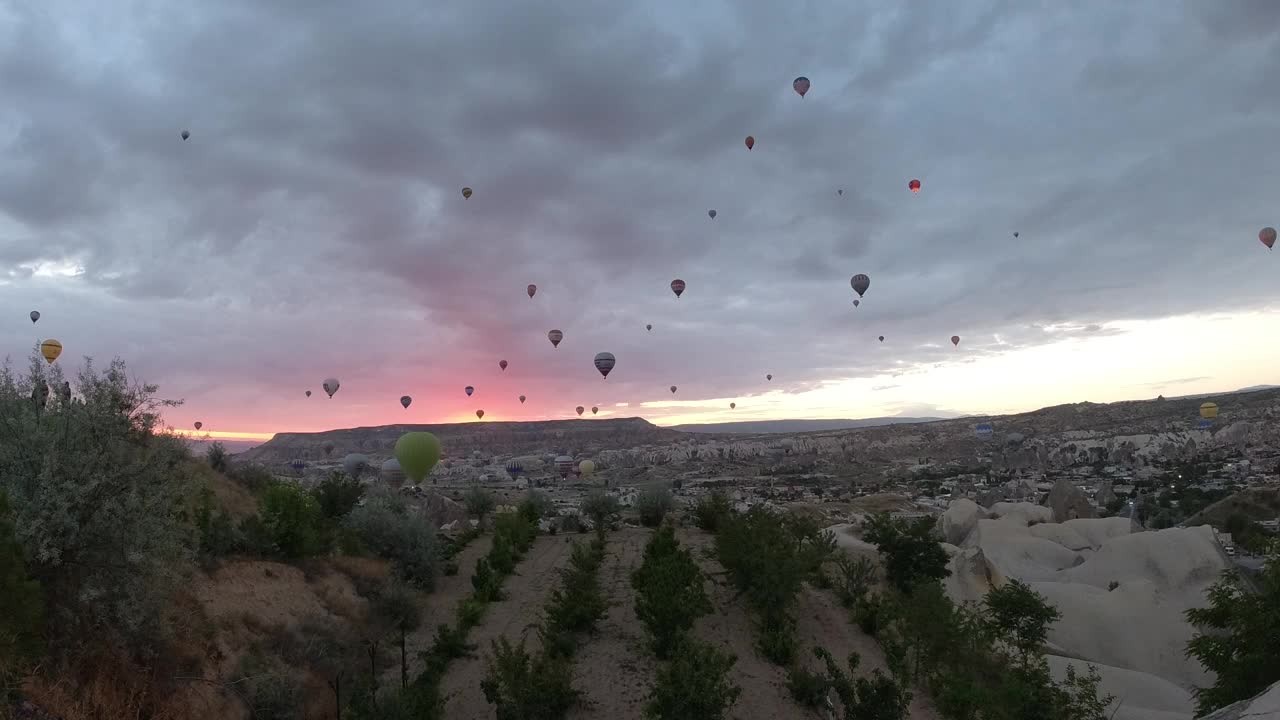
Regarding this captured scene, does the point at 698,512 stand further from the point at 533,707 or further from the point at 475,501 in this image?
the point at 533,707

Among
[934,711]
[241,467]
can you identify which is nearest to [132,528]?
[934,711]

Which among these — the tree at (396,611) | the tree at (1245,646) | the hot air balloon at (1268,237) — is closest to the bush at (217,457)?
the tree at (396,611)

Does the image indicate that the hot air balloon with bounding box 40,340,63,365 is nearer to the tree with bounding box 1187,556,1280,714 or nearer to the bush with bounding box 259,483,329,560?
the bush with bounding box 259,483,329,560

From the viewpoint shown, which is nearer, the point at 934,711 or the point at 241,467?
the point at 934,711

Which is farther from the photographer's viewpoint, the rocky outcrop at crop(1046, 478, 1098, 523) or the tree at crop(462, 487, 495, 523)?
the rocky outcrop at crop(1046, 478, 1098, 523)

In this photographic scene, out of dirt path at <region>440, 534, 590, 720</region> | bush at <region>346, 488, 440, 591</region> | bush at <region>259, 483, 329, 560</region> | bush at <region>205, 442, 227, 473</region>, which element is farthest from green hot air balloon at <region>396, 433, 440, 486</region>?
bush at <region>259, 483, 329, 560</region>

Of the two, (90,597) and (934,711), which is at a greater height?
(90,597)
